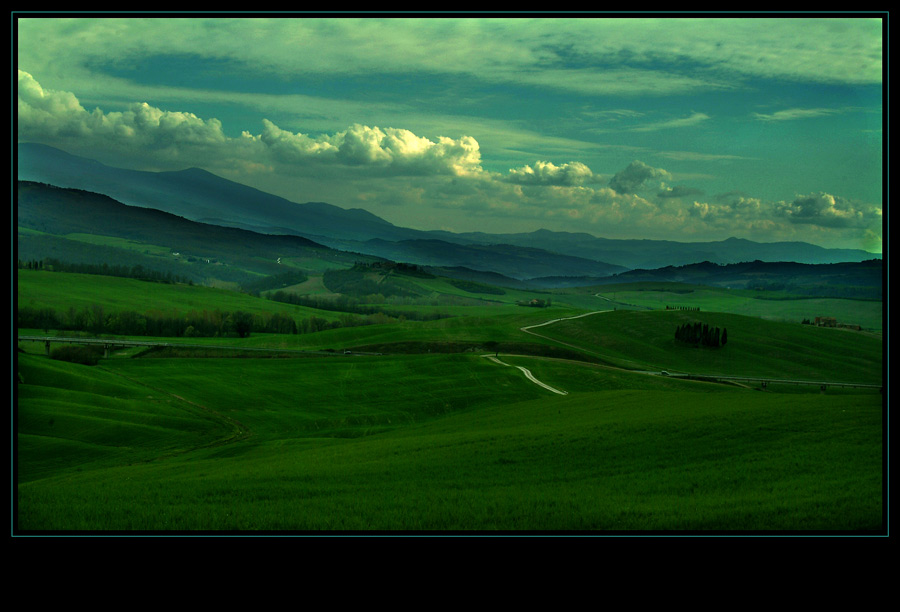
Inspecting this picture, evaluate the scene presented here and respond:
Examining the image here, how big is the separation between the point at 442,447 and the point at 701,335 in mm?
58524

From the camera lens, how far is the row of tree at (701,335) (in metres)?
65.1

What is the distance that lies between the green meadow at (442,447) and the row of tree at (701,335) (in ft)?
24.9

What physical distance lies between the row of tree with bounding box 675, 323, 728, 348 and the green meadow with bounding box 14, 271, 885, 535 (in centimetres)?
760

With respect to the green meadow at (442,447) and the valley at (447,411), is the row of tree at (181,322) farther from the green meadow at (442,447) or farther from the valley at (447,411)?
the green meadow at (442,447)

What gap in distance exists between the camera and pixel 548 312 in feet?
302

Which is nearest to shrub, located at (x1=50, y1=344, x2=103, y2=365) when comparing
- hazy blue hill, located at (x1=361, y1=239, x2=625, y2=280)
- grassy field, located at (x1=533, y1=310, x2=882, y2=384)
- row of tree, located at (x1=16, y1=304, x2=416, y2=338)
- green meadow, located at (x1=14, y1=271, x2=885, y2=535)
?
green meadow, located at (x1=14, y1=271, x2=885, y2=535)

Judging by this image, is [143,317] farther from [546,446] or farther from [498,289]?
[498,289]

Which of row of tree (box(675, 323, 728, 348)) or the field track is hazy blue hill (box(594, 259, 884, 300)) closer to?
row of tree (box(675, 323, 728, 348))

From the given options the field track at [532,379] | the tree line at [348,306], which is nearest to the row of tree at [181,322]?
the tree line at [348,306]

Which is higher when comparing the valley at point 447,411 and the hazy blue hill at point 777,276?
the hazy blue hill at point 777,276

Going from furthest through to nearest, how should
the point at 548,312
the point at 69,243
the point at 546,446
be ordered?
the point at 69,243
the point at 548,312
the point at 546,446
